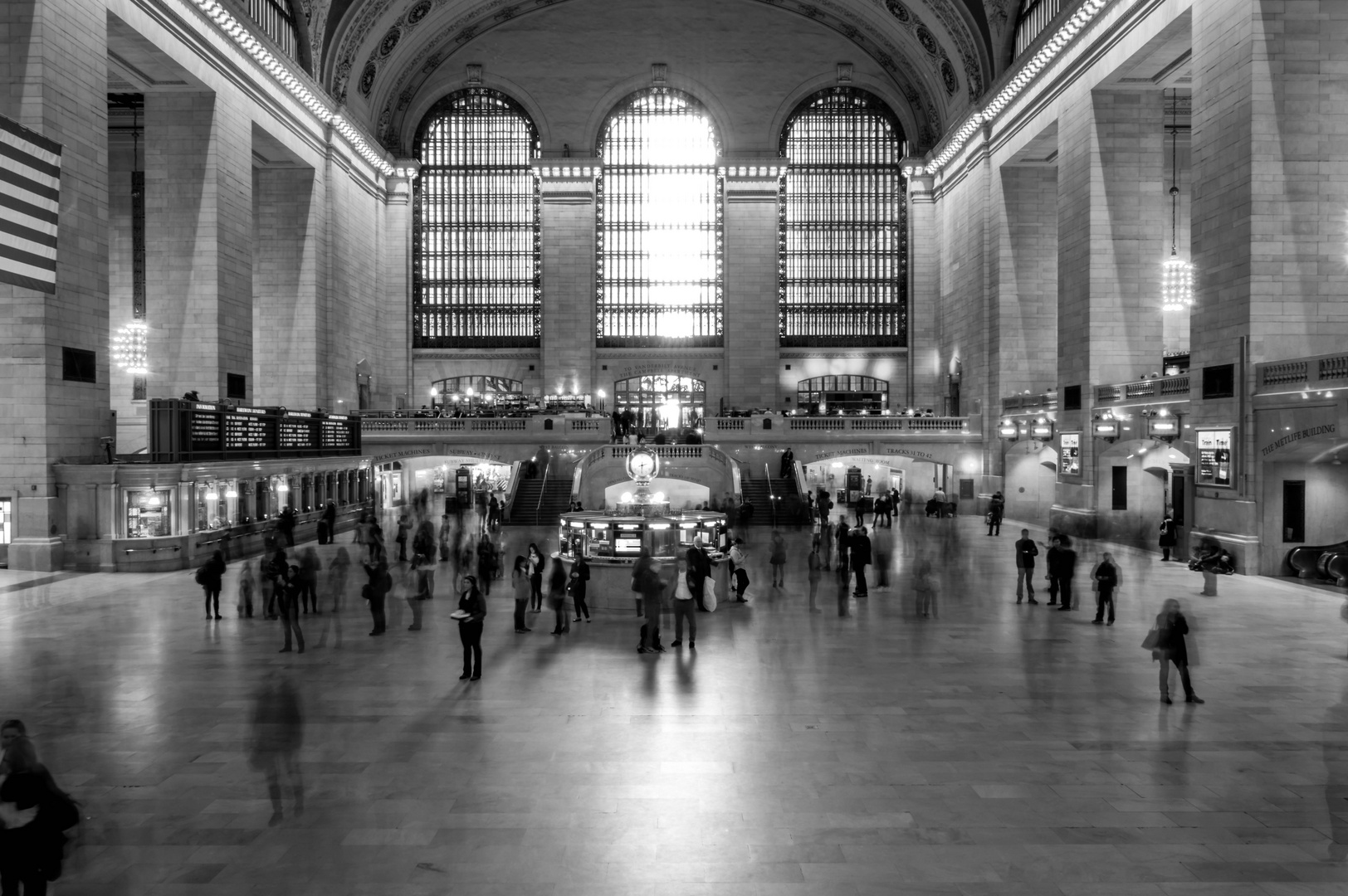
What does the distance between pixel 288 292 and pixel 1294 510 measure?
33210 millimetres

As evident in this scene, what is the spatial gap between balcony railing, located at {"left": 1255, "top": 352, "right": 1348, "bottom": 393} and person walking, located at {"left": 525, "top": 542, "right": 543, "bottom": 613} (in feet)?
48.6

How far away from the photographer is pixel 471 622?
11.1 metres

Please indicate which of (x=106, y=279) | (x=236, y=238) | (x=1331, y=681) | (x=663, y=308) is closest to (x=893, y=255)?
(x=663, y=308)

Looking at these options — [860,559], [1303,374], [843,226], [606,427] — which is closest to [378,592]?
[860,559]

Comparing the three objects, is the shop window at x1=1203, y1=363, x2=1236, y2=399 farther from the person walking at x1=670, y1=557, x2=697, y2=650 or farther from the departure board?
the departure board

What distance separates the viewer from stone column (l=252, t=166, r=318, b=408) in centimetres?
3678

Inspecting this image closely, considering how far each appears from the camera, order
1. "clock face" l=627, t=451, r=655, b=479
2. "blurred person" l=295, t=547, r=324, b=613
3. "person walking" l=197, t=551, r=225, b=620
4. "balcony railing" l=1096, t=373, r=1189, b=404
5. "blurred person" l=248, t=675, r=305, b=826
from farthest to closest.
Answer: "balcony railing" l=1096, t=373, r=1189, b=404 → "clock face" l=627, t=451, r=655, b=479 → "person walking" l=197, t=551, r=225, b=620 → "blurred person" l=295, t=547, r=324, b=613 → "blurred person" l=248, t=675, r=305, b=826

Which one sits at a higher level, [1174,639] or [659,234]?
[659,234]

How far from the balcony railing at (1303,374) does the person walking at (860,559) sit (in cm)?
908

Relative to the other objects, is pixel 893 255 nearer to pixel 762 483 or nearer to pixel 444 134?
pixel 762 483

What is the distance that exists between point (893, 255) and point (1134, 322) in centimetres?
2160

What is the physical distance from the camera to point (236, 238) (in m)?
30.0

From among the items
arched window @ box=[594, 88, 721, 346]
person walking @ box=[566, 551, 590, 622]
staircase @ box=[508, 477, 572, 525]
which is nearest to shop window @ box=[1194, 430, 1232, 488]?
person walking @ box=[566, 551, 590, 622]

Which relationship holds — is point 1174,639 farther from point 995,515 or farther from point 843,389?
point 843,389
